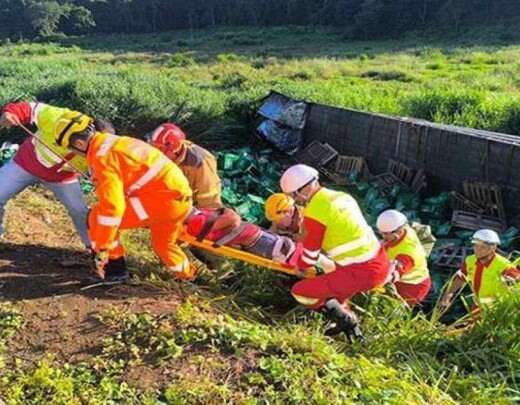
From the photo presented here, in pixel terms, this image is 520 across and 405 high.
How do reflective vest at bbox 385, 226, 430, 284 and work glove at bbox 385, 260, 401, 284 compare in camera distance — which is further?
reflective vest at bbox 385, 226, 430, 284

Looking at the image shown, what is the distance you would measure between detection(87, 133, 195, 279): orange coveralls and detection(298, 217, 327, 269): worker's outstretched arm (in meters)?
0.97

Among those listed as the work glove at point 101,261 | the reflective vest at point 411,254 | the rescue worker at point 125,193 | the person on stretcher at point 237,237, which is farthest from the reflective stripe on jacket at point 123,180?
the reflective vest at point 411,254

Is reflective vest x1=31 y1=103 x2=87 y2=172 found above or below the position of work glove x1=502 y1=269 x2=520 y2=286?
above

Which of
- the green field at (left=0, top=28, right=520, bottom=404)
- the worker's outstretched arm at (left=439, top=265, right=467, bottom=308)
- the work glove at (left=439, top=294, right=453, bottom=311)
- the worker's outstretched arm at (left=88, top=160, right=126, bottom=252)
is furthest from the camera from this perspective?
the worker's outstretched arm at (left=439, top=265, right=467, bottom=308)

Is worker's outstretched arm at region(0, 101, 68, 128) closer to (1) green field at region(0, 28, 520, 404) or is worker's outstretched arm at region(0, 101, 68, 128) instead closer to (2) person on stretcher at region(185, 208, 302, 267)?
(1) green field at region(0, 28, 520, 404)

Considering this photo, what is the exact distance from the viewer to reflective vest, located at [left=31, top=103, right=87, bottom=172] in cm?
498

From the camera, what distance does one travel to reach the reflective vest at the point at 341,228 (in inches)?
175

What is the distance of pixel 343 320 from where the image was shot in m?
4.49

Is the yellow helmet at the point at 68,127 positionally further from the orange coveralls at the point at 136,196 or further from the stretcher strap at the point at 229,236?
the stretcher strap at the point at 229,236

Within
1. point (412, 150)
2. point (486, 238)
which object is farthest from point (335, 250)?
point (412, 150)

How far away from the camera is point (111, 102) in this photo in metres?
11.0

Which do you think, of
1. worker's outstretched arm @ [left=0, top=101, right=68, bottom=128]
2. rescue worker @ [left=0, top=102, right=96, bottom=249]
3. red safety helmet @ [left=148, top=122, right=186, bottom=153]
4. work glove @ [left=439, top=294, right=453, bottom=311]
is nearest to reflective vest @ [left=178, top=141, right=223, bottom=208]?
red safety helmet @ [left=148, top=122, right=186, bottom=153]

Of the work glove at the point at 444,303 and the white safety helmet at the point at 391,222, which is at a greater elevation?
the white safety helmet at the point at 391,222

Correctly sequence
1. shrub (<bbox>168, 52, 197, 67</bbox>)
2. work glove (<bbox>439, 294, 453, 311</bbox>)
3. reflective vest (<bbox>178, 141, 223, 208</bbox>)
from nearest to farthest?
work glove (<bbox>439, 294, 453, 311</bbox>) → reflective vest (<bbox>178, 141, 223, 208</bbox>) → shrub (<bbox>168, 52, 197, 67</bbox>)
